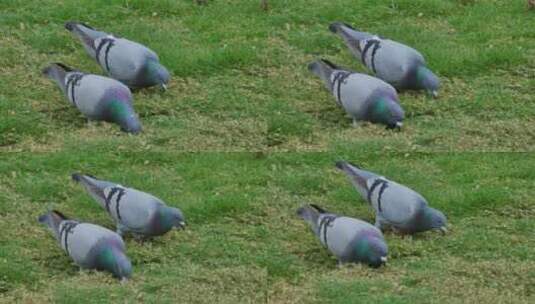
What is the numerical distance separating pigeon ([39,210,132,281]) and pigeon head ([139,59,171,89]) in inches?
94.7

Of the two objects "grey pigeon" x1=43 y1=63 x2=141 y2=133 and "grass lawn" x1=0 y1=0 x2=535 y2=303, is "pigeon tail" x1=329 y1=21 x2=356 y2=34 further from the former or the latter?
"grey pigeon" x1=43 y1=63 x2=141 y2=133

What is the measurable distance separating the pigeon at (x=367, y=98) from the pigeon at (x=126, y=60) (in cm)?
143

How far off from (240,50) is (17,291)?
4.02 m

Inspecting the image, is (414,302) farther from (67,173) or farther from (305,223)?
(67,173)

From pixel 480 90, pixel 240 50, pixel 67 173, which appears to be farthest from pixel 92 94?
pixel 480 90

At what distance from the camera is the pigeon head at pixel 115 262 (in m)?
11.9

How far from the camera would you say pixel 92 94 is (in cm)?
1366

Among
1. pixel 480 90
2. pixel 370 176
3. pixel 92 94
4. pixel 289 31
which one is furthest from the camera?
pixel 289 31

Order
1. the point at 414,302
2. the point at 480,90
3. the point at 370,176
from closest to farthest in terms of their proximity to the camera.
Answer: the point at 414,302 → the point at 370,176 → the point at 480,90

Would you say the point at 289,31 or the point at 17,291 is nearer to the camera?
the point at 17,291

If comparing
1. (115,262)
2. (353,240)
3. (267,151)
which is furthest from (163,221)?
(267,151)

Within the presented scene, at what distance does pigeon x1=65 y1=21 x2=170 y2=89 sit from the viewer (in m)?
A: 14.2

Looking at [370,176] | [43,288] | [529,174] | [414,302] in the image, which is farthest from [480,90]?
[43,288]

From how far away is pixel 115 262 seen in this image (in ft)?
38.9
